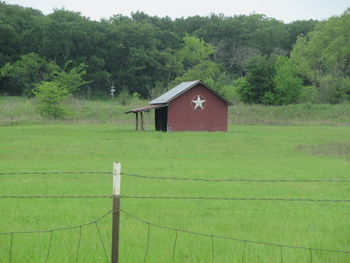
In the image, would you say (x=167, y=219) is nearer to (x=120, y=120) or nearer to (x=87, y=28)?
(x=120, y=120)

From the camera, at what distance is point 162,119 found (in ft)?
159

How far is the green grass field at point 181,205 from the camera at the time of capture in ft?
25.7

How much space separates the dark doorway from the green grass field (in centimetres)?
1784

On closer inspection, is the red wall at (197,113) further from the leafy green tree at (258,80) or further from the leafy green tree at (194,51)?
the leafy green tree at (194,51)

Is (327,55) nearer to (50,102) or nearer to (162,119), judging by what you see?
(162,119)

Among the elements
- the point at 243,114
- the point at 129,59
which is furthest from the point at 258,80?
the point at 129,59

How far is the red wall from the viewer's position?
152 feet

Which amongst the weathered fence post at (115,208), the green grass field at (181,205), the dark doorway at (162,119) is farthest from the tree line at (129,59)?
the weathered fence post at (115,208)

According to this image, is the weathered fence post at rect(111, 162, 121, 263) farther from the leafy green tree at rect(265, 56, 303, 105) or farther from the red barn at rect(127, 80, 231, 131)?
the leafy green tree at rect(265, 56, 303, 105)

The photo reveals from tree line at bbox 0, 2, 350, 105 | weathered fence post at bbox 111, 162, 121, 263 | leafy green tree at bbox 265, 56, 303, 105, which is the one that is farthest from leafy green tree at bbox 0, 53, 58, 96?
weathered fence post at bbox 111, 162, 121, 263

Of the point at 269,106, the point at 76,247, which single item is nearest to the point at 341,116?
the point at 269,106

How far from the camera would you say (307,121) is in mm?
59250

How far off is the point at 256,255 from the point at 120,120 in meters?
52.5

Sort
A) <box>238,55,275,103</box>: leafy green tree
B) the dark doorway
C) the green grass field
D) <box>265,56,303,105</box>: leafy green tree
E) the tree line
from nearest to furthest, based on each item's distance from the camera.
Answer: the green grass field → the dark doorway → <box>238,55,275,103</box>: leafy green tree → <box>265,56,303,105</box>: leafy green tree → the tree line
